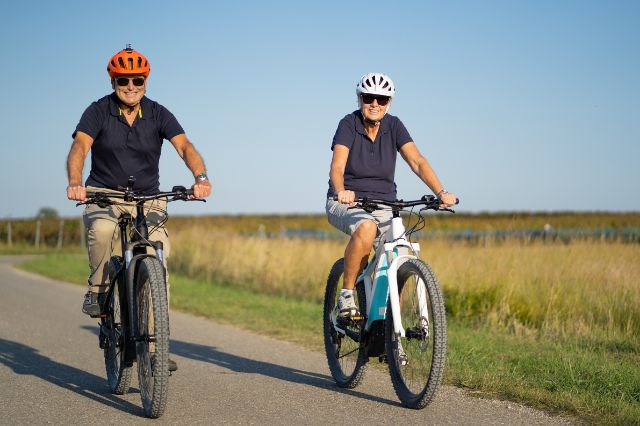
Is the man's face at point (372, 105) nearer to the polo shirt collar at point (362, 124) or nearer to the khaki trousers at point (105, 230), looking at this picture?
the polo shirt collar at point (362, 124)

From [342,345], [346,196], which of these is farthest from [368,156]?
[342,345]

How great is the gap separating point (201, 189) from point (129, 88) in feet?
3.32

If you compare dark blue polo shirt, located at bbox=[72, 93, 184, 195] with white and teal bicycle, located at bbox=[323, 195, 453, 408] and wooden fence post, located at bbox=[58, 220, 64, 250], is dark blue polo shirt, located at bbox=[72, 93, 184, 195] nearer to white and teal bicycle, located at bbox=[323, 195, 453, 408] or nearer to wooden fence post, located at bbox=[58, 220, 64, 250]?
white and teal bicycle, located at bbox=[323, 195, 453, 408]

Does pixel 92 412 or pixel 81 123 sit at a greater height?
pixel 81 123

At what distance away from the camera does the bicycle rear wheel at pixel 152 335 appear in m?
5.44

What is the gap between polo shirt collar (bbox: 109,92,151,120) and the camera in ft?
21.2

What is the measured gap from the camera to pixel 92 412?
594 cm

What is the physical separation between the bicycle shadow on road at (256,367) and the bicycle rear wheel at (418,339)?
0.30 m

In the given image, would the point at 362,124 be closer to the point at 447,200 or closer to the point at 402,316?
the point at 447,200

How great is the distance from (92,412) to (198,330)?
4990 millimetres

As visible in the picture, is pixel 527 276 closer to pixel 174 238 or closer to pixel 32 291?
pixel 32 291

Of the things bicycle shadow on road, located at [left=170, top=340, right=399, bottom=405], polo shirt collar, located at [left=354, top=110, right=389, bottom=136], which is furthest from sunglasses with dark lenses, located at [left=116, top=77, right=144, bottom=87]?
bicycle shadow on road, located at [left=170, top=340, right=399, bottom=405]

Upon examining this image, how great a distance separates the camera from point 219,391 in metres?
6.69

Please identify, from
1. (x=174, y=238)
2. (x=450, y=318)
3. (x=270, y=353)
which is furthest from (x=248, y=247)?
(x=270, y=353)
